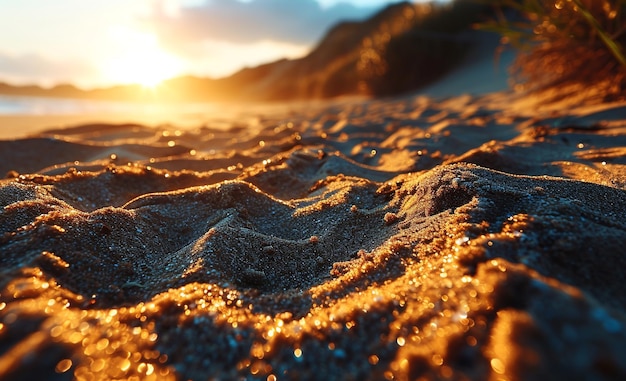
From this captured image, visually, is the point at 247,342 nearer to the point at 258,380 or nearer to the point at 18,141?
the point at 258,380

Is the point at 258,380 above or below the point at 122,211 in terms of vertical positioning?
below

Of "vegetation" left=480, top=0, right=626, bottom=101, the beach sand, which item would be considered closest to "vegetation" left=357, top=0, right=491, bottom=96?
"vegetation" left=480, top=0, right=626, bottom=101

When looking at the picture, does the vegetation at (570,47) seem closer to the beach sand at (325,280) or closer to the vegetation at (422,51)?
the beach sand at (325,280)

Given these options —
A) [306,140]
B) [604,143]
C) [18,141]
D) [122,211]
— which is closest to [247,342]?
[122,211]

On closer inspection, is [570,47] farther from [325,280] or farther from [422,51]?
[422,51]

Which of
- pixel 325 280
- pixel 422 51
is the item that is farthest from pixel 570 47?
pixel 422 51
